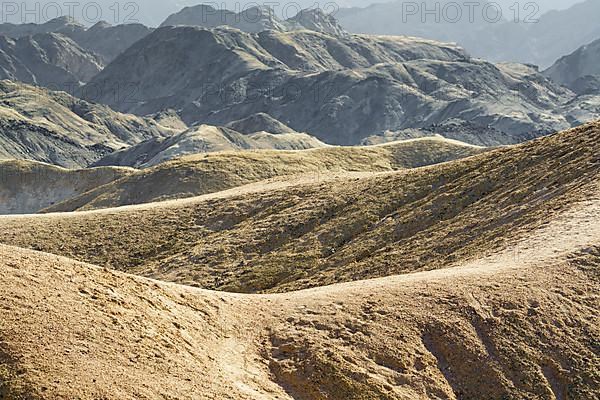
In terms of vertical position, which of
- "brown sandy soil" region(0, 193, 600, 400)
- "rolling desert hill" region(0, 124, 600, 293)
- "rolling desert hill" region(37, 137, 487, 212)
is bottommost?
"brown sandy soil" region(0, 193, 600, 400)

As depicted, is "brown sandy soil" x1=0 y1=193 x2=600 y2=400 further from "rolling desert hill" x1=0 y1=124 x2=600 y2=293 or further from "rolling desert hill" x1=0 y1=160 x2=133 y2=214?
"rolling desert hill" x1=0 y1=160 x2=133 y2=214

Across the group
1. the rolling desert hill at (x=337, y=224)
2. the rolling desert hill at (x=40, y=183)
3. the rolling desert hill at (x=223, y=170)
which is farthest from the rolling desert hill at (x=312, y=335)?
the rolling desert hill at (x=40, y=183)

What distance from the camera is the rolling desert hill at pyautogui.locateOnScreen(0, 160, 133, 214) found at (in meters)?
158

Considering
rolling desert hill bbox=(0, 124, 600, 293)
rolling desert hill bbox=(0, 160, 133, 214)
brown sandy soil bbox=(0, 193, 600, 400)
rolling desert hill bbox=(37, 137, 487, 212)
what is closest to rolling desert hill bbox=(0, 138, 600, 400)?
brown sandy soil bbox=(0, 193, 600, 400)

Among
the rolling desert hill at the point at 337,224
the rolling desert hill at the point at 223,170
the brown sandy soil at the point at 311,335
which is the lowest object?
the brown sandy soil at the point at 311,335

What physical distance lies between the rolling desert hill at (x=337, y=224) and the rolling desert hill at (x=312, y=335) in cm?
1011

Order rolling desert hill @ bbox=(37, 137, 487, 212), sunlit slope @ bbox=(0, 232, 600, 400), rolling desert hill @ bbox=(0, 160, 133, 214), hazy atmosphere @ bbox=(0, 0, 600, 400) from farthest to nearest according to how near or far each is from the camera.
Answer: rolling desert hill @ bbox=(0, 160, 133, 214) < rolling desert hill @ bbox=(37, 137, 487, 212) < hazy atmosphere @ bbox=(0, 0, 600, 400) < sunlit slope @ bbox=(0, 232, 600, 400)

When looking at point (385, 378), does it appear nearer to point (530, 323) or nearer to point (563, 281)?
point (530, 323)

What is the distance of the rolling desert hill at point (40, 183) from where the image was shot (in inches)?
6230

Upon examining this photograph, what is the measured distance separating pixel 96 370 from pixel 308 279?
1244 inches

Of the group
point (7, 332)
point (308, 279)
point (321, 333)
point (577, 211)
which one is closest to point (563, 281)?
point (577, 211)

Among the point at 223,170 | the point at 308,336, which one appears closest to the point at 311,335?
the point at 308,336

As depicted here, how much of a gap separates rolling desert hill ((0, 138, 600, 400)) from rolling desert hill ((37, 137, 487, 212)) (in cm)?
7735

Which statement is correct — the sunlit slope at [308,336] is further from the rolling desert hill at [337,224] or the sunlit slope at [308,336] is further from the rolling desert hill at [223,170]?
the rolling desert hill at [223,170]
